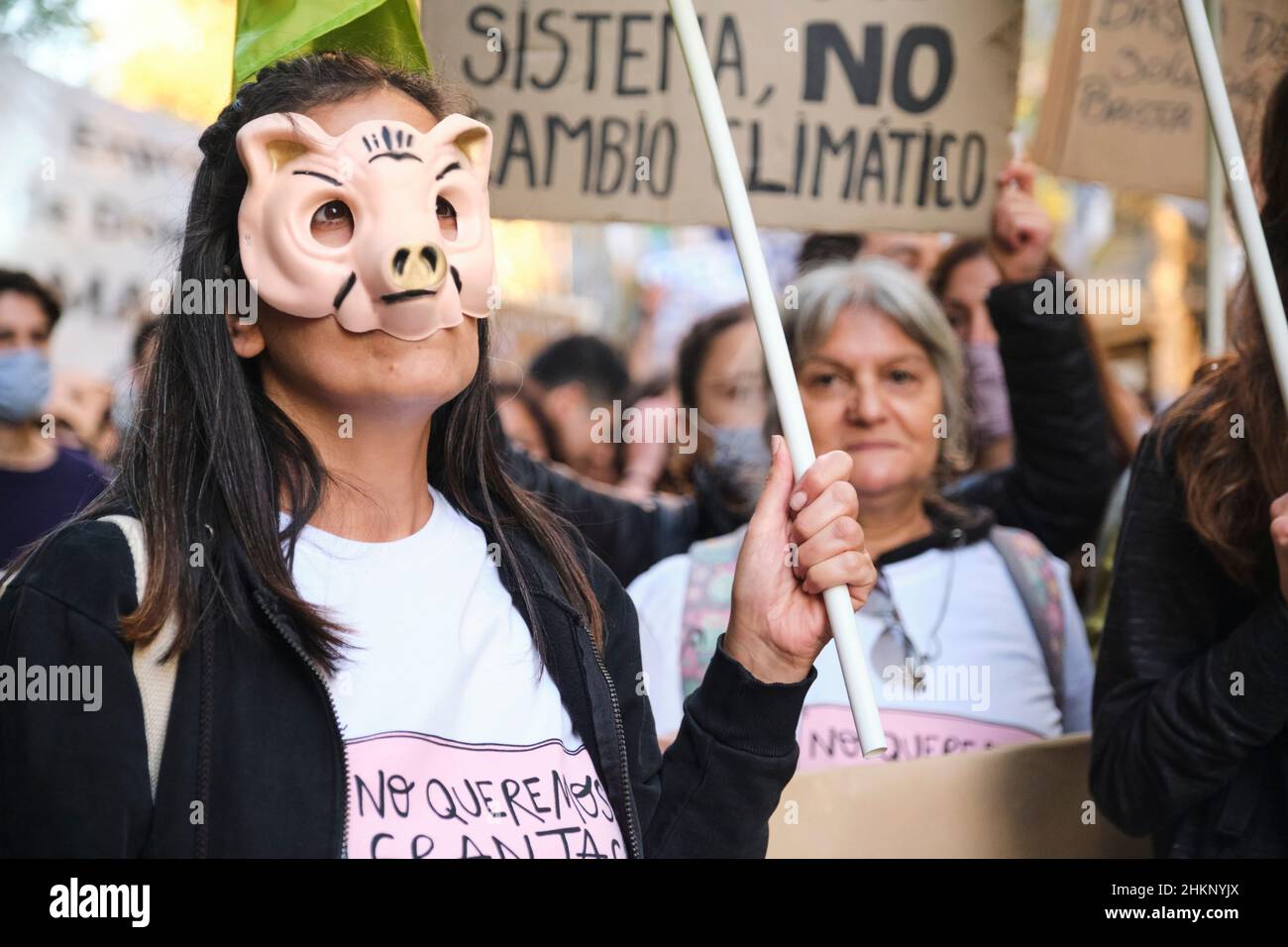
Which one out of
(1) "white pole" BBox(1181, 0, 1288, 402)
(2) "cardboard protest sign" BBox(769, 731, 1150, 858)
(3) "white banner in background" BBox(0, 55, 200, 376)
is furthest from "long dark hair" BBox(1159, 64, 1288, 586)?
(3) "white banner in background" BBox(0, 55, 200, 376)

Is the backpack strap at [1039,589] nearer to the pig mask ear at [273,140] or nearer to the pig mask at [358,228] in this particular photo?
the pig mask at [358,228]

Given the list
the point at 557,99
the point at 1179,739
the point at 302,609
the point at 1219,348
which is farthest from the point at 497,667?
the point at 1219,348

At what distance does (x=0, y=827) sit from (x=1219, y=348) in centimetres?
322

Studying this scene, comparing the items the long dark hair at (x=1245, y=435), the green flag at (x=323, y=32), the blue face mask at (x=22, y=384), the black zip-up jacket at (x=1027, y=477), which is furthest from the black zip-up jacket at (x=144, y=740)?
the blue face mask at (x=22, y=384)

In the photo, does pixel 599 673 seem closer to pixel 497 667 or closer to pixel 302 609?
pixel 497 667

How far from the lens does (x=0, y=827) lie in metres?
1.61

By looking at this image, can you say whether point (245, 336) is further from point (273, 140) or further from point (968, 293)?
point (968, 293)

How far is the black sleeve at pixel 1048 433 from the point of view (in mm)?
3695

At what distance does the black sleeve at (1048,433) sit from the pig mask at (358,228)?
2.15 meters

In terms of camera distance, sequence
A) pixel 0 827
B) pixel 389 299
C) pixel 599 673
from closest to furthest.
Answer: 1. pixel 0 827
2. pixel 389 299
3. pixel 599 673

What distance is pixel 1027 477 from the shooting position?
4.14 metres

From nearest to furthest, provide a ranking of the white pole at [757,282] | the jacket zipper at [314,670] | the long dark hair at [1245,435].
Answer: the jacket zipper at [314,670] < the white pole at [757,282] < the long dark hair at [1245,435]

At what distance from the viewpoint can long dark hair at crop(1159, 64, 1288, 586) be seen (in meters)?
2.57
